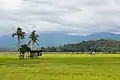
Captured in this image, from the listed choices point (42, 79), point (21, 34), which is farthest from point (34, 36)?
point (42, 79)

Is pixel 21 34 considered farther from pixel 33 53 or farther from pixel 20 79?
pixel 20 79

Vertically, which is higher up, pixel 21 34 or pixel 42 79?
pixel 21 34

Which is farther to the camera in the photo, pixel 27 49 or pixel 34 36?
pixel 34 36

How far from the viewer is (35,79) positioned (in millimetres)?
42375

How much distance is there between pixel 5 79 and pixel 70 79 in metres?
7.89

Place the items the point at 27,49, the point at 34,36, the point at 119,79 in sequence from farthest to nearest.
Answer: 1. the point at 34,36
2. the point at 27,49
3. the point at 119,79

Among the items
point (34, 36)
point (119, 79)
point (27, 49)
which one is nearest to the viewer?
point (119, 79)

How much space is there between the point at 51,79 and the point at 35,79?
77.6 inches

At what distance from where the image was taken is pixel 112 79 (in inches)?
1642

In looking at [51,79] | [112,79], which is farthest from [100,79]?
[51,79]

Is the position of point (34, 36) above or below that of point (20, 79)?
above

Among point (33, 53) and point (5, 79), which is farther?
point (33, 53)

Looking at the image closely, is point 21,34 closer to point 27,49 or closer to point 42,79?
point 27,49

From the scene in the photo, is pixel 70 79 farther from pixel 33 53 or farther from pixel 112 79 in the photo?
pixel 33 53
